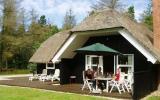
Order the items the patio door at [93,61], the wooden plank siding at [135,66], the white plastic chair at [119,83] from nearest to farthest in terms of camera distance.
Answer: the wooden plank siding at [135,66] < the white plastic chair at [119,83] < the patio door at [93,61]

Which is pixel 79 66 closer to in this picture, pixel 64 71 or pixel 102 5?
pixel 64 71

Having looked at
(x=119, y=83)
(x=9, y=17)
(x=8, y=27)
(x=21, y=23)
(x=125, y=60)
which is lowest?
(x=119, y=83)

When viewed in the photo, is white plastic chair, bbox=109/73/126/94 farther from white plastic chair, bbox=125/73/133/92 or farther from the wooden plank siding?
the wooden plank siding

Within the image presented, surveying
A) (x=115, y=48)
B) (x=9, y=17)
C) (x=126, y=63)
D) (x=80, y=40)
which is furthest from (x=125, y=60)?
(x=9, y=17)

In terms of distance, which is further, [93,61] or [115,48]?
[93,61]

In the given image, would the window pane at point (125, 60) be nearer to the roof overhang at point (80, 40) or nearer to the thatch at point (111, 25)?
the thatch at point (111, 25)

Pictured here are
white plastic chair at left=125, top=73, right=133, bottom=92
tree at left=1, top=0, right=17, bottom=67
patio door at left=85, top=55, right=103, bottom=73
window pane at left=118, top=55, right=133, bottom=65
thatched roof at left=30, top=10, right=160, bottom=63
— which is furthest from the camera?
tree at left=1, top=0, right=17, bottom=67

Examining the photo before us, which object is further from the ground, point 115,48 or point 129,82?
point 115,48

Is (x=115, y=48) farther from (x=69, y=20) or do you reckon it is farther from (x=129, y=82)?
(x=69, y=20)

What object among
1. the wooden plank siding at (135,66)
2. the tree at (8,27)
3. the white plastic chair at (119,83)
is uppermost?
the tree at (8,27)

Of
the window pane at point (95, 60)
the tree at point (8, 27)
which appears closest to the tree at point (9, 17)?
the tree at point (8, 27)

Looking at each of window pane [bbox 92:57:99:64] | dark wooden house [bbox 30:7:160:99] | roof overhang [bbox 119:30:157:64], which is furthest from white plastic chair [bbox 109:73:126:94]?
window pane [bbox 92:57:99:64]

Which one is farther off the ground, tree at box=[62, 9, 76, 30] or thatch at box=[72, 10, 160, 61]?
tree at box=[62, 9, 76, 30]

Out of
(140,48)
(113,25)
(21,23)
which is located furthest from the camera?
(21,23)
